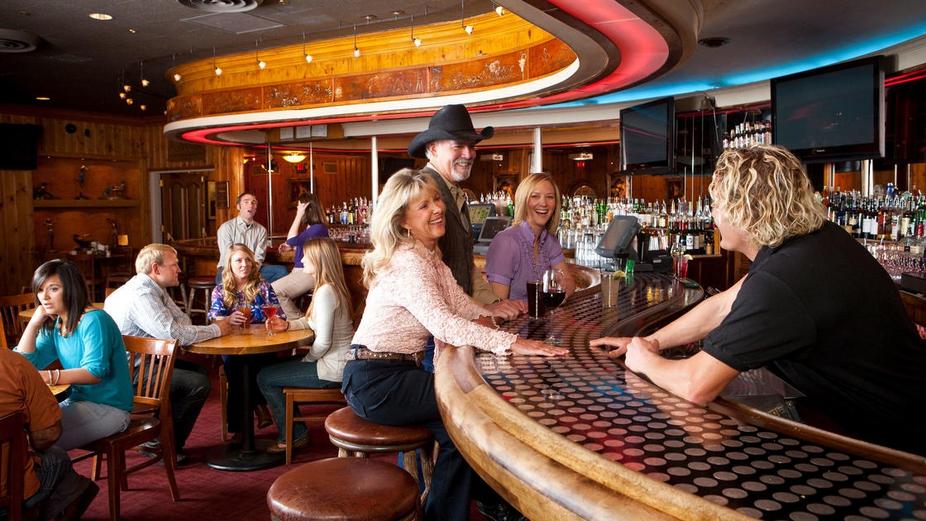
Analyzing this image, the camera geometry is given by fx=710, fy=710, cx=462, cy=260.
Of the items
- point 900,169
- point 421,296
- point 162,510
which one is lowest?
point 162,510

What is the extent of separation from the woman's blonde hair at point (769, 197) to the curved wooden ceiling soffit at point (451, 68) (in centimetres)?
232

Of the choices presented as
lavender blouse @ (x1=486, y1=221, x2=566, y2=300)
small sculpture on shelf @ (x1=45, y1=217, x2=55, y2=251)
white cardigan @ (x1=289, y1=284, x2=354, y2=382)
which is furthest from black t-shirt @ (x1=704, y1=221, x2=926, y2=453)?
small sculpture on shelf @ (x1=45, y1=217, x2=55, y2=251)

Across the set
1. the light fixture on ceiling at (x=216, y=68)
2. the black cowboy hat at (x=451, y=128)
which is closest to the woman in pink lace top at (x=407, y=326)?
the black cowboy hat at (x=451, y=128)

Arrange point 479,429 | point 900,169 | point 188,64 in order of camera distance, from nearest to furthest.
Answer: point 479,429 → point 900,169 → point 188,64

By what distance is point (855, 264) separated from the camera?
5.29ft

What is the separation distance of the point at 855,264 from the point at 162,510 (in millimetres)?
3439

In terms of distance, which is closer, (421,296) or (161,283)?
(421,296)

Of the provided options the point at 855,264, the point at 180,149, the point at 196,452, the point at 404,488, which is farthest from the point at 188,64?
the point at 855,264

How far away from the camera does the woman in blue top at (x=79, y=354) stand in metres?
3.26

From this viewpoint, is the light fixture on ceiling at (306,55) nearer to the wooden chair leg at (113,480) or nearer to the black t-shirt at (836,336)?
the wooden chair leg at (113,480)


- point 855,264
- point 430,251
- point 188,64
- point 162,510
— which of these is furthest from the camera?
point 188,64

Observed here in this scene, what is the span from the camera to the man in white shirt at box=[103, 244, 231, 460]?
13.6ft

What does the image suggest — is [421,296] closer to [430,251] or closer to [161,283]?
[430,251]

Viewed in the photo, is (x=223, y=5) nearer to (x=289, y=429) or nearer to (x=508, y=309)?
(x=289, y=429)
